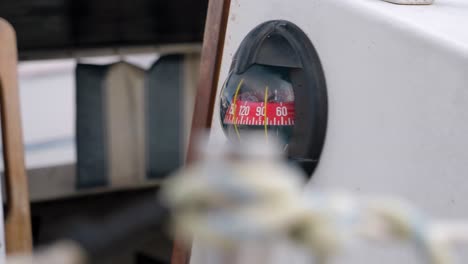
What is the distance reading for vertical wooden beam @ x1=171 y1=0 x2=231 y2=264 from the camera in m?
1.94

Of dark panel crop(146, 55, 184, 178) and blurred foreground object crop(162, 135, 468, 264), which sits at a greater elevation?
blurred foreground object crop(162, 135, 468, 264)

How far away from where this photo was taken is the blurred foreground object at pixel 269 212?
0.41m

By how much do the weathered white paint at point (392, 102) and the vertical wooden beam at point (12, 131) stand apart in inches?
18.5

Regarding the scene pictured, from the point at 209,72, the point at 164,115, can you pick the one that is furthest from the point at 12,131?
the point at 164,115

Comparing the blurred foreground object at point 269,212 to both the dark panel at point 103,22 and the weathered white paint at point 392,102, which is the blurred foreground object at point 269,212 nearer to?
the weathered white paint at point 392,102

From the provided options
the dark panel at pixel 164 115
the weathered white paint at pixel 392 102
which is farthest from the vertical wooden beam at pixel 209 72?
the dark panel at pixel 164 115

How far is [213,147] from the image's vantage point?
439 mm

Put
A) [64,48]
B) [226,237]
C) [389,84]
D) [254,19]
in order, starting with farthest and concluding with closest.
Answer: [64,48] → [254,19] → [389,84] → [226,237]

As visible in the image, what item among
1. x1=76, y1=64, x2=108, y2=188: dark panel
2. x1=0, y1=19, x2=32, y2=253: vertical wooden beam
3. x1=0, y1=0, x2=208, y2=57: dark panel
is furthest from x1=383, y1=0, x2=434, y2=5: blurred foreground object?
x1=76, y1=64, x2=108, y2=188: dark panel

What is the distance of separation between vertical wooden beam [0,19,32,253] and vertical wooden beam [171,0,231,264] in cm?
39

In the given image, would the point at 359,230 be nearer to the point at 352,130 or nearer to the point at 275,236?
the point at 275,236

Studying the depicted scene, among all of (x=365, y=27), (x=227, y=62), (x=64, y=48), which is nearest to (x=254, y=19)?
(x=227, y=62)

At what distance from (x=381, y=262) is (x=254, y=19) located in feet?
2.06

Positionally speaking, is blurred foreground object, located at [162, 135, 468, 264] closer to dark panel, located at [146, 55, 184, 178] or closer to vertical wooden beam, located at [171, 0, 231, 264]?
vertical wooden beam, located at [171, 0, 231, 264]
